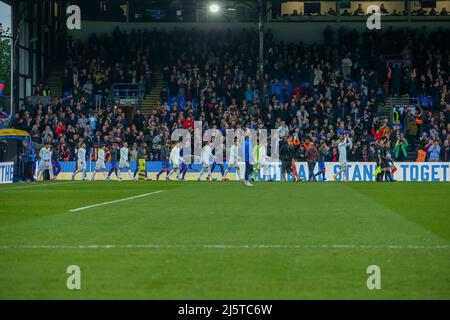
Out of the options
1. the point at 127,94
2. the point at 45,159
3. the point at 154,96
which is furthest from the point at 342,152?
the point at 127,94

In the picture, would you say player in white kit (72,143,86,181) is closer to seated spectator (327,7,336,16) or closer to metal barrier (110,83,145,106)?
metal barrier (110,83,145,106)

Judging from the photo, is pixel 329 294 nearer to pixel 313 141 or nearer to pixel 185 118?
pixel 313 141

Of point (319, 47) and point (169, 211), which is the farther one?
point (319, 47)

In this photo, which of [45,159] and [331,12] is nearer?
[45,159]

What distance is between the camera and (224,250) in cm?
1120

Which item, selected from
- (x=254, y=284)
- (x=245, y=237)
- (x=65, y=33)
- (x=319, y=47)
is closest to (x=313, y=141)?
(x=319, y=47)

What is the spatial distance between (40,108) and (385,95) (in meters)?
19.0

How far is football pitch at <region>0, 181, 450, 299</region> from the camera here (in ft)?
27.1

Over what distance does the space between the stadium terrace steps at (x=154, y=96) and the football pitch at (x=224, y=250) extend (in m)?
29.4

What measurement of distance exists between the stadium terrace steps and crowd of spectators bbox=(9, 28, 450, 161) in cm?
67

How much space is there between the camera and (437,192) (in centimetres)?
2684

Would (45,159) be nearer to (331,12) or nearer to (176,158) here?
(176,158)

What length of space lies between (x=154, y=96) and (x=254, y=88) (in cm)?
666

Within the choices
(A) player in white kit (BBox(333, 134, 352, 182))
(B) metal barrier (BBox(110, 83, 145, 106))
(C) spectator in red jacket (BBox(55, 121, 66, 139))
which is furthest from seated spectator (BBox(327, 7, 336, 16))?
(C) spectator in red jacket (BBox(55, 121, 66, 139))
